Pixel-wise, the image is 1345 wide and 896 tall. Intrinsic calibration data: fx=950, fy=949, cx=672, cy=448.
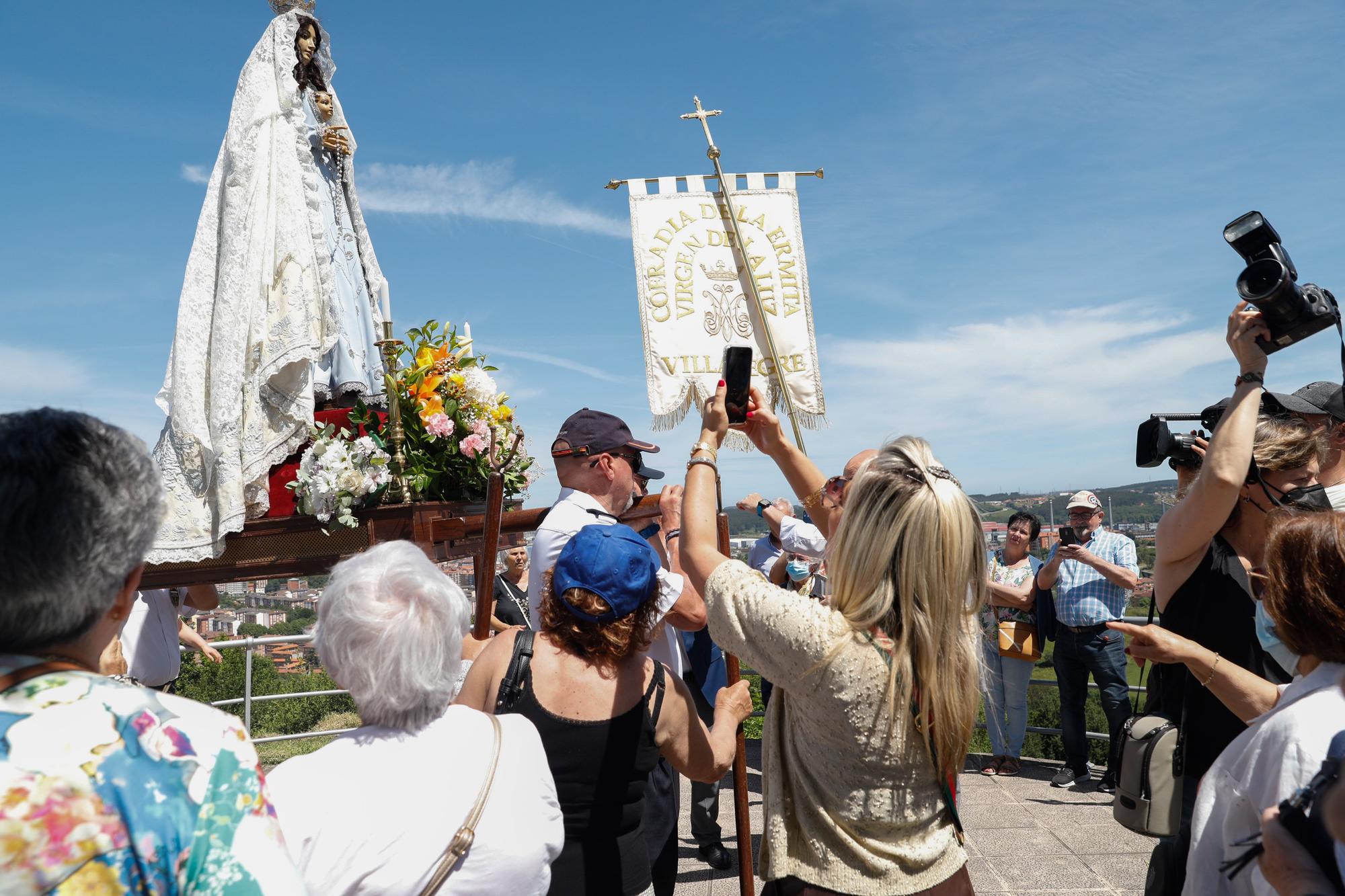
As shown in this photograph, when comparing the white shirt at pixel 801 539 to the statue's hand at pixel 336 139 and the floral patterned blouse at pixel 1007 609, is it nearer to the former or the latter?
the floral patterned blouse at pixel 1007 609

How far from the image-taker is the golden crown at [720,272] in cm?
704

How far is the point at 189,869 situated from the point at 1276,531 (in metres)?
2.02

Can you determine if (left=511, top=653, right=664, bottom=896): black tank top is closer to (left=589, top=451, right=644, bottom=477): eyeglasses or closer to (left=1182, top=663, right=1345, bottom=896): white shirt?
(left=1182, top=663, right=1345, bottom=896): white shirt

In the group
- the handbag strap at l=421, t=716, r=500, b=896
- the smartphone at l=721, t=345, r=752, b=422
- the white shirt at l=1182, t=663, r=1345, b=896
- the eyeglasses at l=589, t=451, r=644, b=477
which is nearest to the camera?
the white shirt at l=1182, t=663, r=1345, b=896

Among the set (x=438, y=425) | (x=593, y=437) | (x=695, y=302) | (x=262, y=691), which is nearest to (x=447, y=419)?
(x=438, y=425)

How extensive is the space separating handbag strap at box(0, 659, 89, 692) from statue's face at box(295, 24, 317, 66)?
356cm

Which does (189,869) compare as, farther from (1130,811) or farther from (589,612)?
(1130,811)

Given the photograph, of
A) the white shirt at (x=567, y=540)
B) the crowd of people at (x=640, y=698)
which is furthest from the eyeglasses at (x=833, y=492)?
the white shirt at (x=567, y=540)

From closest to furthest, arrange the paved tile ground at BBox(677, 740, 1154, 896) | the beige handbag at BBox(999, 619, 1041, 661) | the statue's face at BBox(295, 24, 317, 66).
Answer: the statue's face at BBox(295, 24, 317, 66) < the paved tile ground at BBox(677, 740, 1154, 896) < the beige handbag at BBox(999, 619, 1041, 661)

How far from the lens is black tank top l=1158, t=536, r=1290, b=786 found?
2.52 metres

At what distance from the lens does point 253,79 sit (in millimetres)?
3914

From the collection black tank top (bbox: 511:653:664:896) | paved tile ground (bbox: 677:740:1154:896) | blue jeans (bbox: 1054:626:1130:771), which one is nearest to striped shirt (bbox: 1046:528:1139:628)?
blue jeans (bbox: 1054:626:1130:771)

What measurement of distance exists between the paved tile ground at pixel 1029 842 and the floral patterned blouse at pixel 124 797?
14.0ft

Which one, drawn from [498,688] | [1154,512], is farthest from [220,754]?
[1154,512]
